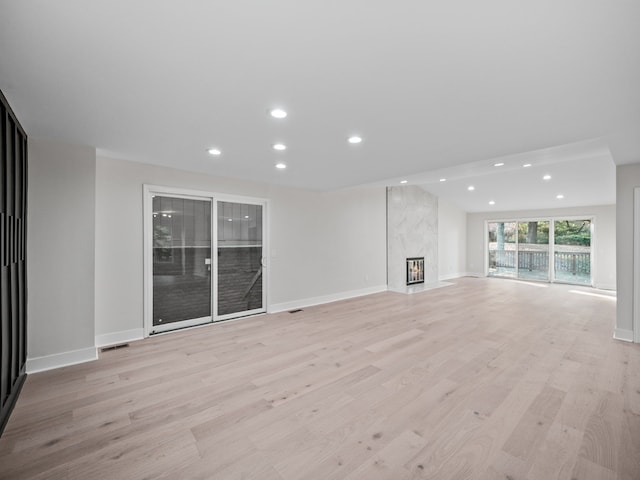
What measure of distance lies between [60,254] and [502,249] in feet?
37.7

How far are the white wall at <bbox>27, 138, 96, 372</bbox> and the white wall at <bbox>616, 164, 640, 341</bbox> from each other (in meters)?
6.74

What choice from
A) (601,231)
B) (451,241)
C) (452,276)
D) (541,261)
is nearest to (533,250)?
(541,261)

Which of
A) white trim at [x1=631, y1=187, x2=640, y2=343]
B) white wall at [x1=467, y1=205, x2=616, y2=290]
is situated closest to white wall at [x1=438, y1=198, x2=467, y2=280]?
white wall at [x1=467, y1=205, x2=616, y2=290]

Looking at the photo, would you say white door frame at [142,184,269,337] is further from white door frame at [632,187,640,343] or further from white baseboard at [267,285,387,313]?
white door frame at [632,187,640,343]

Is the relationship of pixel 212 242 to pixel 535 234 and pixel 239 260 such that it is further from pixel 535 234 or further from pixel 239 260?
pixel 535 234

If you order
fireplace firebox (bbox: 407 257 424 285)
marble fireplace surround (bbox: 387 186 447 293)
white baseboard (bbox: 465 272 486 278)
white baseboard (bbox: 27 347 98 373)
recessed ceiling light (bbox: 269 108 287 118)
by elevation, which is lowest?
white baseboard (bbox: 27 347 98 373)

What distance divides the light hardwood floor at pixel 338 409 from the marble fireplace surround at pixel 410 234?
3.40m

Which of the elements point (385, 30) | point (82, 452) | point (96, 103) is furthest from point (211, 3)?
point (82, 452)

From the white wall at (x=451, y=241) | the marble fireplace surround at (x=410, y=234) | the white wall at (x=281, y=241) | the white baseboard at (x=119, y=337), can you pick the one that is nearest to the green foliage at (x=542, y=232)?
the white wall at (x=451, y=241)

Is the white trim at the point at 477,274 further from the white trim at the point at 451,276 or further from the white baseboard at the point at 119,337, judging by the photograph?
the white baseboard at the point at 119,337

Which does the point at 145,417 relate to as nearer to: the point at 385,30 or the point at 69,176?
the point at 69,176

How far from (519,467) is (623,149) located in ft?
12.0

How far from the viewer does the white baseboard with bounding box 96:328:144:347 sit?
3746 millimetres

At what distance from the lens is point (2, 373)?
85.7 inches
